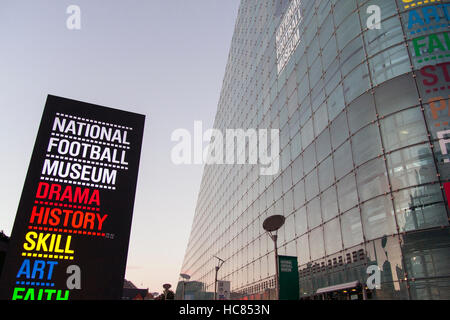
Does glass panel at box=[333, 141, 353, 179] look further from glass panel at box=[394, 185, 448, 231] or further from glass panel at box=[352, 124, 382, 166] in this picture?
glass panel at box=[394, 185, 448, 231]

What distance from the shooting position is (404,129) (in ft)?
65.9

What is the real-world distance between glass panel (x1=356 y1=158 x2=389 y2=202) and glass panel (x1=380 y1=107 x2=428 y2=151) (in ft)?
3.96

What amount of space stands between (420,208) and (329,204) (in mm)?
7221

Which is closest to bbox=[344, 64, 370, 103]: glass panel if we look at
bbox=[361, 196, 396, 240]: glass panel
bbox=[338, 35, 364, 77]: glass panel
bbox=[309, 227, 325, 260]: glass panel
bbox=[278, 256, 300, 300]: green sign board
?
bbox=[338, 35, 364, 77]: glass panel

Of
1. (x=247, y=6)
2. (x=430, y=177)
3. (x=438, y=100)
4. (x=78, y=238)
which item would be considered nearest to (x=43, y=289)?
(x=78, y=238)

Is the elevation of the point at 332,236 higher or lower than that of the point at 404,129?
lower

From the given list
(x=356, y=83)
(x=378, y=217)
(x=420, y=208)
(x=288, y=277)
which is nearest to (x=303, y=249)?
(x=378, y=217)

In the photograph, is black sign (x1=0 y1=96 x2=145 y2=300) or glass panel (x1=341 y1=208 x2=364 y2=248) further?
black sign (x1=0 y1=96 x2=145 y2=300)

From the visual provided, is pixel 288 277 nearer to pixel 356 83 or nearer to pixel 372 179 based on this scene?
pixel 372 179

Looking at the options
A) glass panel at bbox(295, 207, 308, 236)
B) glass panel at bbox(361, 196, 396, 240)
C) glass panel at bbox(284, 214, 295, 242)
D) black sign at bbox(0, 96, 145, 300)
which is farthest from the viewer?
glass panel at bbox(284, 214, 295, 242)

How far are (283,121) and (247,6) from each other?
122 ft

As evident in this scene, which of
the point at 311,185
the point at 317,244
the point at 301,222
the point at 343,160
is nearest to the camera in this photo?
the point at 343,160

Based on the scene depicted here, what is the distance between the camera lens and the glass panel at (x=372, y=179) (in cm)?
2014

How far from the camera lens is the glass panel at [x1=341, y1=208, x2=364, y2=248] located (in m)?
21.2
